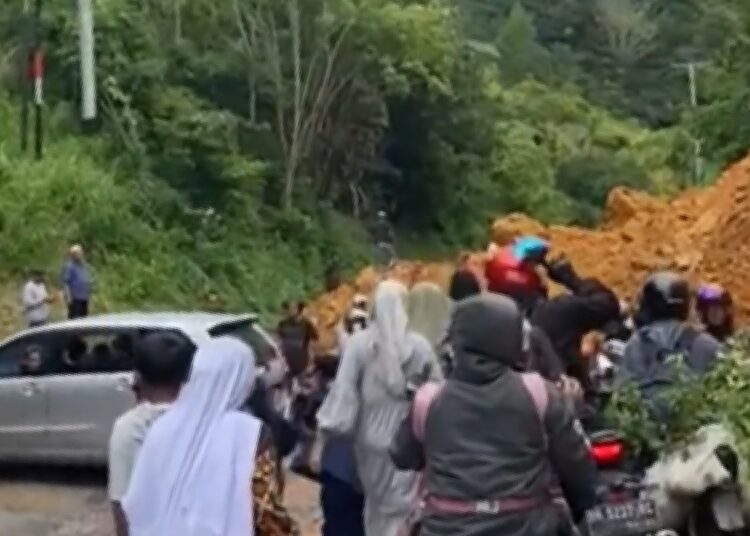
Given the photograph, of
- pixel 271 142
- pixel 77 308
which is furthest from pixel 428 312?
pixel 271 142

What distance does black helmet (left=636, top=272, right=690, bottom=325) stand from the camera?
23.3ft

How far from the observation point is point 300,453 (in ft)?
29.6

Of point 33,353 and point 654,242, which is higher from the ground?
point 33,353

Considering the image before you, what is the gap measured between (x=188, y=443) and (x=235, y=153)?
31.5 m

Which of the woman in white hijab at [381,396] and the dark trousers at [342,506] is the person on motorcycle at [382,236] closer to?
the dark trousers at [342,506]

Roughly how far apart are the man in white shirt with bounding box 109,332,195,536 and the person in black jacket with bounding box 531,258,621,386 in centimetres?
215

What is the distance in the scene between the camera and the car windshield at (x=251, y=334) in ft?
44.5

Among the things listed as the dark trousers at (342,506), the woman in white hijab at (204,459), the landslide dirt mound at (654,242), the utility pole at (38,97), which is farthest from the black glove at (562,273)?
the utility pole at (38,97)

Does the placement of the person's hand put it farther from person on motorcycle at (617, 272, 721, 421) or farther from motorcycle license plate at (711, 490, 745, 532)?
motorcycle license plate at (711, 490, 745, 532)

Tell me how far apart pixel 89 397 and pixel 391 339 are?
7.20m

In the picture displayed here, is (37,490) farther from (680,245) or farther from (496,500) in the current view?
A: (680,245)

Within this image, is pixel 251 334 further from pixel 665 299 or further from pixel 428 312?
pixel 665 299

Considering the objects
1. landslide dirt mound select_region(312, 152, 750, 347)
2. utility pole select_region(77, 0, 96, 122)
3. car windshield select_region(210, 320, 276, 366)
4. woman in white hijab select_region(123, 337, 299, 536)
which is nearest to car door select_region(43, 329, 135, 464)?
car windshield select_region(210, 320, 276, 366)

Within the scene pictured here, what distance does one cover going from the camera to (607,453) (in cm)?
675
